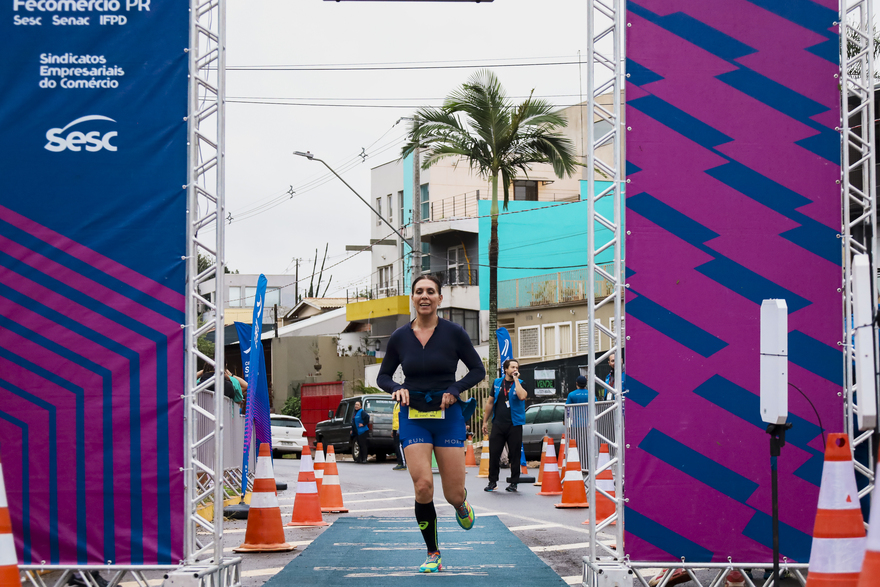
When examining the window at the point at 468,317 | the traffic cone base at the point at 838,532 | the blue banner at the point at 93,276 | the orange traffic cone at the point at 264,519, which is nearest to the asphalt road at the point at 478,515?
the orange traffic cone at the point at 264,519

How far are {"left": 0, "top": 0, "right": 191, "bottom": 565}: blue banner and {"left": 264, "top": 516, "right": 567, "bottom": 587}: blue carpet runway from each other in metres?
1.42

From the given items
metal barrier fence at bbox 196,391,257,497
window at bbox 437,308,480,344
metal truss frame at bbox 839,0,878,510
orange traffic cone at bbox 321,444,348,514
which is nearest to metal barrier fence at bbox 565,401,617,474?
orange traffic cone at bbox 321,444,348,514

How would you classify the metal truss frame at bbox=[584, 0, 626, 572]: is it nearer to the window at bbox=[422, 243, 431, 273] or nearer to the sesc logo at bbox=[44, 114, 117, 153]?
the sesc logo at bbox=[44, 114, 117, 153]

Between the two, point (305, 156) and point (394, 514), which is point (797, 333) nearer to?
point (394, 514)

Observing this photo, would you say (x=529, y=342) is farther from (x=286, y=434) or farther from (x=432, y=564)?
(x=432, y=564)

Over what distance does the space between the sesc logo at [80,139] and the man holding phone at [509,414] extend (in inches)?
363

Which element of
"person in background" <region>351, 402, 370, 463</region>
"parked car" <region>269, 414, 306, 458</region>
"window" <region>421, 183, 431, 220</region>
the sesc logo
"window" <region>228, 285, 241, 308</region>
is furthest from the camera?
"window" <region>228, 285, 241, 308</region>

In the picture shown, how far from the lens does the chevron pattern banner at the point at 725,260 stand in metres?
6.14

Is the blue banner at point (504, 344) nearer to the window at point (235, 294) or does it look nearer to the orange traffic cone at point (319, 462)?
the orange traffic cone at point (319, 462)

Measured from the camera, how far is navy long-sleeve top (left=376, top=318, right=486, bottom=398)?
7223mm

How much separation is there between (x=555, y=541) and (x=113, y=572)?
4613mm

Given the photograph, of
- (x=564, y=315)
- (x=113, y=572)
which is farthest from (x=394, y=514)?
(x=564, y=315)

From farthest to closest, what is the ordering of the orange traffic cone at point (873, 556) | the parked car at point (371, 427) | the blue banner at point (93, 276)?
the parked car at point (371, 427) → the blue banner at point (93, 276) → the orange traffic cone at point (873, 556)

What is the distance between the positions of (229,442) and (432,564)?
7.19 metres
